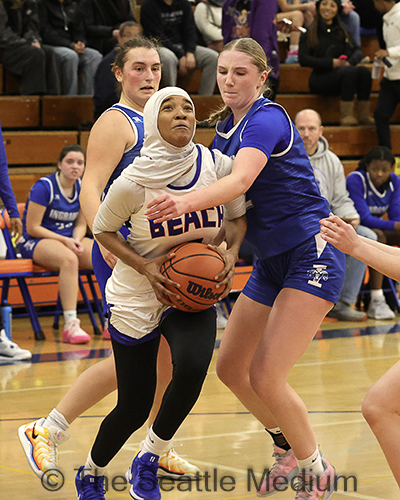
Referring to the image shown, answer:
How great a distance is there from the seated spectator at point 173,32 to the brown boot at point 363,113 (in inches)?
84.1

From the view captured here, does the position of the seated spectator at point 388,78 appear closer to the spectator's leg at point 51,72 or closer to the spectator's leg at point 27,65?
the spectator's leg at point 51,72

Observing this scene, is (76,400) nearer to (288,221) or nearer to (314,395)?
(288,221)

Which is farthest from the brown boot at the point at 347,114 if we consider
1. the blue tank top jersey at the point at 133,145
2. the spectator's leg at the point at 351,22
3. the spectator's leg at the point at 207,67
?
the blue tank top jersey at the point at 133,145

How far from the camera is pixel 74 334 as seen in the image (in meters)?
6.19

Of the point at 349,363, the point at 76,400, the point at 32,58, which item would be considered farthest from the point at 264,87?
the point at 32,58

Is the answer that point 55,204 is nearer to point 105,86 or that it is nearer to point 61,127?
point 105,86

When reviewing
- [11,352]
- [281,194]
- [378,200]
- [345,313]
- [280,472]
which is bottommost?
[345,313]

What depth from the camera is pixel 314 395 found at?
4645 millimetres

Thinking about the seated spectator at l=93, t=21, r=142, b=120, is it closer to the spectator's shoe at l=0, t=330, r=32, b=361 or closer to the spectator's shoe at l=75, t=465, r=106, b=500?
the spectator's shoe at l=0, t=330, r=32, b=361

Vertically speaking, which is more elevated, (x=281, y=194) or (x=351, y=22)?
(x=281, y=194)

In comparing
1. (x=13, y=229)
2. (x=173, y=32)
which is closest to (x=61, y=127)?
(x=173, y=32)

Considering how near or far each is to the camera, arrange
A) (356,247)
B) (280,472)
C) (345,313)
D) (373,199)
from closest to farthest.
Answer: (356,247) → (280,472) → (345,313) → (373,199)

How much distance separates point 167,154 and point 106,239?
40 cm

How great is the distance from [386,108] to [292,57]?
1752 mm
